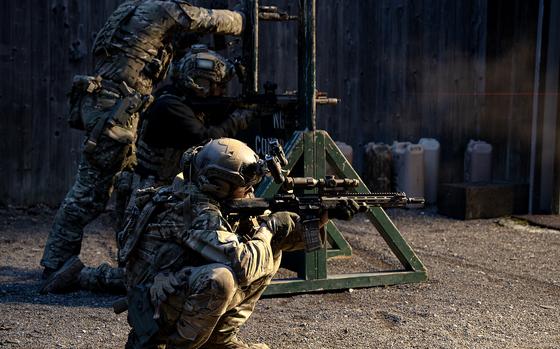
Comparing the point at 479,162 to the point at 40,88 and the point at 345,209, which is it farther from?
the point at 345,209

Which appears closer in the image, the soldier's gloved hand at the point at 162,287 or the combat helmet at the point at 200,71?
the soldier's gloved hand at the point at 162,287

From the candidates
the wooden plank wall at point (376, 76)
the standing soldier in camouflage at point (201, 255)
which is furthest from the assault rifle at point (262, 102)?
the wooden plank wall at point (376, 76)

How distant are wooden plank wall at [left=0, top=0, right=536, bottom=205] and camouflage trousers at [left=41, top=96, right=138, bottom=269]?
11.6 ft

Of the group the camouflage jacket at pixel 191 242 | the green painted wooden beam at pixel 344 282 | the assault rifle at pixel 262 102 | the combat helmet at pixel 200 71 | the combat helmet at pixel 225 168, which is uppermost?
the combat helmet at pixel 200 71

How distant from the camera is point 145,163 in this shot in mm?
6543

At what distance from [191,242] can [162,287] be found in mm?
267

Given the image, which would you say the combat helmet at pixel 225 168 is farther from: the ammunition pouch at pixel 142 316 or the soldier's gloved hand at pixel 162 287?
the ammunition pouch at pixel 142 316

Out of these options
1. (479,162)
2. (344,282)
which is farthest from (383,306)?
(479,162)

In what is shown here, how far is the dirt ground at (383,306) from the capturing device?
17.5 ft

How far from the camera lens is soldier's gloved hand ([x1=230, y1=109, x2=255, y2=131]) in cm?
650

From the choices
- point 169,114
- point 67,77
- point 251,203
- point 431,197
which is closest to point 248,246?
point 251,203

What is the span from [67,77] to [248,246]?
6413mm

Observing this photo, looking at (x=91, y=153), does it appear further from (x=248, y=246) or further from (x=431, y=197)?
(x=431, y=197)

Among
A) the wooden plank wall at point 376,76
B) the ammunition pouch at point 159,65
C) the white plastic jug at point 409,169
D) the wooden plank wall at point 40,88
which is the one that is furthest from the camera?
the white plastic jug at point 409,169
